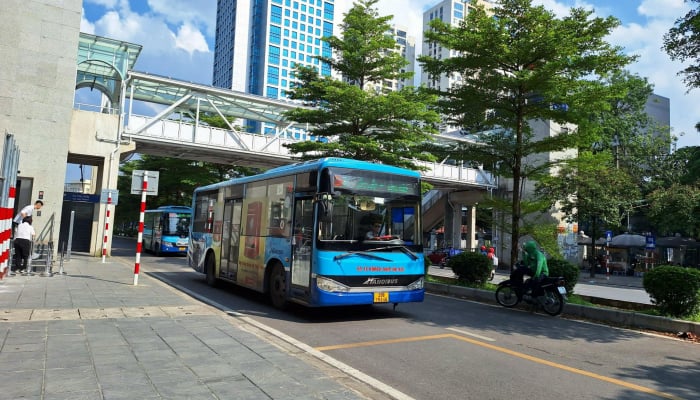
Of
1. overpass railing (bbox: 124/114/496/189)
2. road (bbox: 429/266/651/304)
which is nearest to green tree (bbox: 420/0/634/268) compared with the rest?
road (bbox: 429/266/651/304)

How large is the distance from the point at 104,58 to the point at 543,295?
25.4 m

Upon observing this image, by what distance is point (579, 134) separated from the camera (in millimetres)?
13914

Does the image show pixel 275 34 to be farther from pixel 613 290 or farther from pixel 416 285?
pixel 416 285

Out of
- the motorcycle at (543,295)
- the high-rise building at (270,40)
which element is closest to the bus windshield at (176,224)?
the motorcycle at (543,295)

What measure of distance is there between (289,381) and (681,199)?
31486 mm

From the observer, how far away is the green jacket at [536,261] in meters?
11.2

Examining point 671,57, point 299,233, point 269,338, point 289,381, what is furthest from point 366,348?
point 671,57

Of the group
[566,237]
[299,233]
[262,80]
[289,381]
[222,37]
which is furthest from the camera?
[222,37]

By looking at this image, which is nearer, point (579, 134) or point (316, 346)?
point (316, 346)

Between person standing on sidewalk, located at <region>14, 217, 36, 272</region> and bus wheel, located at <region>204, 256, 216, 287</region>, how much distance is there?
4783 mm

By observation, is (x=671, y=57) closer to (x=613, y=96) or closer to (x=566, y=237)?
(x=613, y=96)

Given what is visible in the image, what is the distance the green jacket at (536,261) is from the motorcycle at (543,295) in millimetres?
204

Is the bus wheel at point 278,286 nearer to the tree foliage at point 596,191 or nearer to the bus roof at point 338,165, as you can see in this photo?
the bus roof at point 338,165

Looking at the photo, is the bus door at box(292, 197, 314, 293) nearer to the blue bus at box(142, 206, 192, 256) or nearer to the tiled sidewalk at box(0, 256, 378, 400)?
the tiled sidewalk at box(0, 256, 378, 400)
